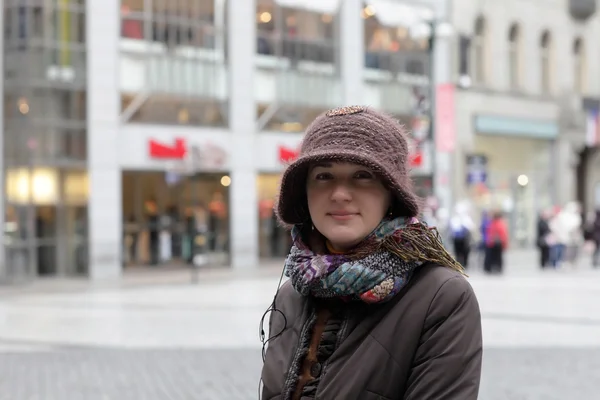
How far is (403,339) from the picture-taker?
2248 mm

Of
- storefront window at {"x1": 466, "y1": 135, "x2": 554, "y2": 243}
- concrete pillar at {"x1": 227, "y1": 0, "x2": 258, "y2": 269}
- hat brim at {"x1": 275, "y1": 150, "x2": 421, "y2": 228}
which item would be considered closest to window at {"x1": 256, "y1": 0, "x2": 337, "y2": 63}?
concrete pillar at {"x1": 227, "y1": 0, "x2": 258, "y2": 269}

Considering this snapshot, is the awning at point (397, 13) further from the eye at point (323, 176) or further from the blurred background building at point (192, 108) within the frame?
the eye at point (323, 176)

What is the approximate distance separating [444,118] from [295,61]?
6.74 m

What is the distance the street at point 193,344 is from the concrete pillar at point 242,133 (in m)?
8.95

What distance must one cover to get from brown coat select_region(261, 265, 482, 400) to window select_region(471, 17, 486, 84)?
123 ft

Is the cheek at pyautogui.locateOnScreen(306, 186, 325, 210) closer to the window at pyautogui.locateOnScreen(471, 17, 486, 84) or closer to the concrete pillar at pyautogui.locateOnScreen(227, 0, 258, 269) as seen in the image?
the concrete pillar at pyautogui.locateOnScreen(227, 0, 258, 269)

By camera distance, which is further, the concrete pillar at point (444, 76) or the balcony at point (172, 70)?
the concrete pillar at point (444, 76)

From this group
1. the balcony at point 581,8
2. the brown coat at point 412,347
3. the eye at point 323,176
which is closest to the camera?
the brown coat at point 412,347

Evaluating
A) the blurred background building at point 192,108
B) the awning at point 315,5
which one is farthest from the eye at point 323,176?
the awning at point 315,5

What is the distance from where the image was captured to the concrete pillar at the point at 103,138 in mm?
26156

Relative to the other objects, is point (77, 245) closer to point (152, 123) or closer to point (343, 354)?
point (152, 123)

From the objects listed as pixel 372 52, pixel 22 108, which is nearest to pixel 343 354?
pixel 22 108

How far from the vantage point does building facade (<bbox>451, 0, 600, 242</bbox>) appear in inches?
1485

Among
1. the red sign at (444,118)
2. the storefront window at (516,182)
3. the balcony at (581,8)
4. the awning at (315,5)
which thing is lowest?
the storefront window at (516,182)
